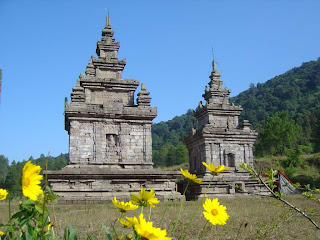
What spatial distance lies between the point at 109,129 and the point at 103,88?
3.03m

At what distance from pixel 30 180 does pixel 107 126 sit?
53.9 ft

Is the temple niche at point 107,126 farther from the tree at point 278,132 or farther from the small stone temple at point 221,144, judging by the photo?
the tree at point 278,132

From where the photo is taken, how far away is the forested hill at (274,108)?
63.5 meters

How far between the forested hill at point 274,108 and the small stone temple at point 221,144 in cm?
3386

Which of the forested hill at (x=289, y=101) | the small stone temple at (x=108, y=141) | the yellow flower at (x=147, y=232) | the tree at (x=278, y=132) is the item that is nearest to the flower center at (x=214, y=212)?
the yellow flower at (x=147, y=232)

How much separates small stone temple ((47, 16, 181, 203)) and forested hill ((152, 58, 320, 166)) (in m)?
41.9

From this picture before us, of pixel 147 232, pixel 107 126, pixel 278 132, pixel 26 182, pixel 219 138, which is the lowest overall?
pixel 147 232

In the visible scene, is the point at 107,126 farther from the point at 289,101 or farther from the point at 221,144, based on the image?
the point at 289,101

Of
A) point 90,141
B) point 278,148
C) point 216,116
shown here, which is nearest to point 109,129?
point 90,141

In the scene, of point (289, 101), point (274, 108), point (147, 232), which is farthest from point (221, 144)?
point (289, 101)

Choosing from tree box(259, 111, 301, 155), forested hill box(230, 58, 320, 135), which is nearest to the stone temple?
tree box(259, 111, 301, 155)

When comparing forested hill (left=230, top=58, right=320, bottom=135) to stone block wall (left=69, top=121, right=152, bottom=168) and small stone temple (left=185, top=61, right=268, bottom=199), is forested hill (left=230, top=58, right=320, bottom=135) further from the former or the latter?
stone block wall (left=69, top=121, right=152, bottom=168)

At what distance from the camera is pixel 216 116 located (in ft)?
86.4

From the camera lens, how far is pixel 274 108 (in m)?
86.8
